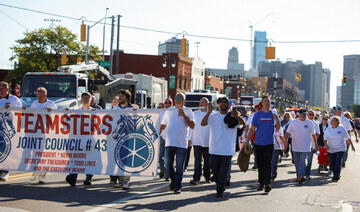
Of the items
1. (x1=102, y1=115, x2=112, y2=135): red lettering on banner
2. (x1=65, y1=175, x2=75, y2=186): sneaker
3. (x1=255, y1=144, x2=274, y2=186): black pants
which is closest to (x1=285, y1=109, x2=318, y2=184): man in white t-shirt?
(x1=255, y1=144, x2=274, y2=186): black pants

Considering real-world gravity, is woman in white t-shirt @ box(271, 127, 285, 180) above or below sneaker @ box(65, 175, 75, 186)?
above

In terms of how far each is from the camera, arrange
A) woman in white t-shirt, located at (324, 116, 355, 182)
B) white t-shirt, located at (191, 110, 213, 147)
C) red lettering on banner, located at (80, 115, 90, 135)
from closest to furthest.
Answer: red lettering on banner, located at (80, 115, 90, 135) → white t-shirt, located at (191, 110, 213, 147) → woman in white t-shirt, located at (324, 116, 355, 182)

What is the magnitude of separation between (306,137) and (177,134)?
13.0ft

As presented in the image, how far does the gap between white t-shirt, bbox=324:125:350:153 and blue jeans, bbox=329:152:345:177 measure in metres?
0.11

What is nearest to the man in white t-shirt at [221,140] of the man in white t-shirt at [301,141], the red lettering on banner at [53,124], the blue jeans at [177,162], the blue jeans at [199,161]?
the blue jeans at [177,162]

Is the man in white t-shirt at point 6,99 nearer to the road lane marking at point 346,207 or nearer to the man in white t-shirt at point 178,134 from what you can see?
the man in white t-shirt at point 178,134

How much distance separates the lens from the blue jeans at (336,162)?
13.1 m

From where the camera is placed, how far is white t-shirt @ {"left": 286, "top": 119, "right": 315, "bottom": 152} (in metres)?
12.2

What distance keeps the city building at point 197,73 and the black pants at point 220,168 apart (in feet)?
212

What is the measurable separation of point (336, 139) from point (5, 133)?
819cm

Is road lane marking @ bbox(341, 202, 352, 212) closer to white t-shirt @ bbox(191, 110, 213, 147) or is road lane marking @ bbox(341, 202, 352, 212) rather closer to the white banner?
white t-shirt @ bbox(191, 110, 213, 147)

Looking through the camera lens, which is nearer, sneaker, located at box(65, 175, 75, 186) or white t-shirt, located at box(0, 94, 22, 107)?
sneaker, located at box(65, 175, 75, 186)

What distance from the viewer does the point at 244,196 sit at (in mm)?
9789

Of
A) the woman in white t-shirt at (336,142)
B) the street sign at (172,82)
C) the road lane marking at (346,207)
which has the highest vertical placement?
the street sign at (172,82)
